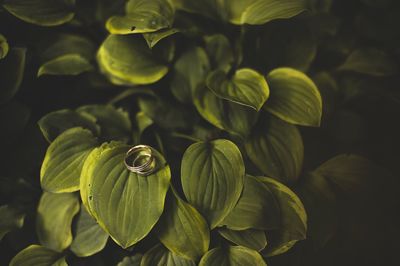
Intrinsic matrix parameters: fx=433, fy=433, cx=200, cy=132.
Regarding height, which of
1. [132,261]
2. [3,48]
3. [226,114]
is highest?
[3,48]

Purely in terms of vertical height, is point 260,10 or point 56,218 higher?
point 260,10

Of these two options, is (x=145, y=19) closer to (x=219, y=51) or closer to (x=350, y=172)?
(x=219, y=51)

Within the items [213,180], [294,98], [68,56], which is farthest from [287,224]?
[68,56]

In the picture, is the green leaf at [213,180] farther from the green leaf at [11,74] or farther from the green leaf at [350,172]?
the green leaf at [11,74]

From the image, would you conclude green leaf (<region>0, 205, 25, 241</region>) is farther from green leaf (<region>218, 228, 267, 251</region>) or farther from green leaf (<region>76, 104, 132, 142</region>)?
green leaf (<region>218, 228, 267, 251</region>)

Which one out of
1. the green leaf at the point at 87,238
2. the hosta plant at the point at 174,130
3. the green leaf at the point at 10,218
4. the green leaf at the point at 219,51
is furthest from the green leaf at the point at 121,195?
the green leaf at the point at 219,51

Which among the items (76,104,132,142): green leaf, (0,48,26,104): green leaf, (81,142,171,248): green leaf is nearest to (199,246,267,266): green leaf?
(81,142,171,248): green leaf
